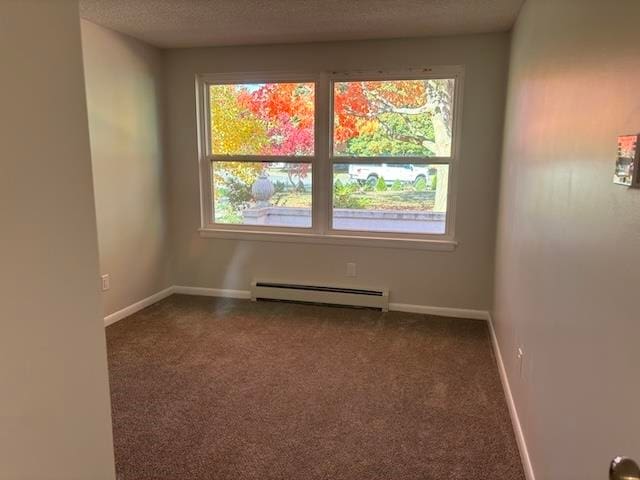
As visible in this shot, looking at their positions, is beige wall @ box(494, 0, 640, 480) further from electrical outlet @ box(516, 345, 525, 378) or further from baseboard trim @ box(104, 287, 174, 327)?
baseboard trim @ box(104, 287, 174, 327)

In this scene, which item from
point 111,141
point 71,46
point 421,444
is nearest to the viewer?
point 71,46

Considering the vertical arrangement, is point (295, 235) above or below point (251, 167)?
below

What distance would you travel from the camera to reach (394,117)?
3.81m

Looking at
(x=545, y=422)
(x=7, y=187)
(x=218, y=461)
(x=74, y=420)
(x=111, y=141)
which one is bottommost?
(x=218, y=461)

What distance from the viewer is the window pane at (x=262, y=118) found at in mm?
3994

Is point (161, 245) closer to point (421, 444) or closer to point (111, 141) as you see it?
point (111, 141)

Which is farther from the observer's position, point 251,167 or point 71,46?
point 251,167

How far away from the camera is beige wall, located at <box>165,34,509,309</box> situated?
3.60 meters

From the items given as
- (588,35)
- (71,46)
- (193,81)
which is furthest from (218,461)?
(193,81)

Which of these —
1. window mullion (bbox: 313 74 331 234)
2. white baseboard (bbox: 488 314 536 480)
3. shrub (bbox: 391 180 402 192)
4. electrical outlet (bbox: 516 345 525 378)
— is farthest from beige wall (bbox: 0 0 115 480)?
shrub (bbox: 391 180 402 192)

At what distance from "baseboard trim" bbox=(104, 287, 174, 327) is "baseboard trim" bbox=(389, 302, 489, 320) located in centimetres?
223

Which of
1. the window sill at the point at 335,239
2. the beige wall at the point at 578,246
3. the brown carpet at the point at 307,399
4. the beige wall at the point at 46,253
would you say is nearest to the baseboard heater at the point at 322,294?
the brown carpet at the point at 307,399

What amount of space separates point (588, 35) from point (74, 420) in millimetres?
1979

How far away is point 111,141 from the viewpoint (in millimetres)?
3607
